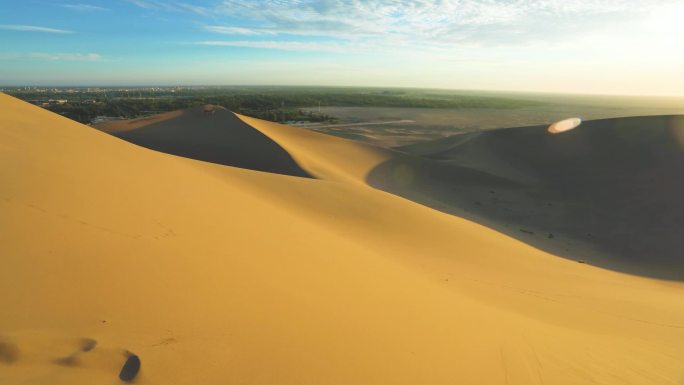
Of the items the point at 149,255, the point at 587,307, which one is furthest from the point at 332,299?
the point at 587,307

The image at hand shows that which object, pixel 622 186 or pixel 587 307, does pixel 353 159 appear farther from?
pixel 587 307

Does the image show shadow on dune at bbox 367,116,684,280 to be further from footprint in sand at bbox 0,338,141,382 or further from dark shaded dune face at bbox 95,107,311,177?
footprint in sand at bbox 0,338,141,382

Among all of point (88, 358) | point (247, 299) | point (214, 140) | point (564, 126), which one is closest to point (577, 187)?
point (564, 126)

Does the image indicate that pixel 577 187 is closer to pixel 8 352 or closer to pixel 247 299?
pixel 247 299

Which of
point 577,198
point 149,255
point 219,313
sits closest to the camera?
point 219,313

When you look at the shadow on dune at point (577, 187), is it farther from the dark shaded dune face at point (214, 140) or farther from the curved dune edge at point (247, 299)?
the curved dune edge at point (247, 299)

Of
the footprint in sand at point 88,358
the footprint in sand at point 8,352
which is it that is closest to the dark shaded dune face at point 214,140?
the footprint in sand at point 88,358
